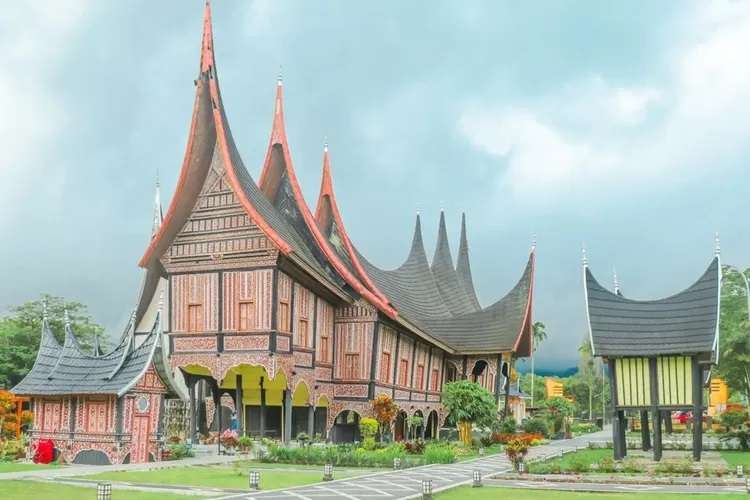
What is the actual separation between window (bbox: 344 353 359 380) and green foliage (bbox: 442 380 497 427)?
3269 mm

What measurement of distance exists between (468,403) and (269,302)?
8.07 m

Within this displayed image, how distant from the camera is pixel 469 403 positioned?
86.8ft

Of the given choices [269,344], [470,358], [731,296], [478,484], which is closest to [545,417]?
[470,358]

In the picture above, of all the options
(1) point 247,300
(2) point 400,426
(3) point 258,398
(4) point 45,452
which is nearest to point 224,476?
(4) point 45,452

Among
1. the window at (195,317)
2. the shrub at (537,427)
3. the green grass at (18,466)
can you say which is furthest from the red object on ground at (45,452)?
the shrub at (537,427)

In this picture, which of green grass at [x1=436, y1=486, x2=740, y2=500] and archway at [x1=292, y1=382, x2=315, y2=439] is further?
archway at [x1=292, y1=382, x2=315, y2=439]

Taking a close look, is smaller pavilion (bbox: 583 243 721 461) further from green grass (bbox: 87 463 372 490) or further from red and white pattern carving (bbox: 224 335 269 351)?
red and white pattern carving (bbox: 224 335 269 351)

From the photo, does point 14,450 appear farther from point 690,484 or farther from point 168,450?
point 690,484

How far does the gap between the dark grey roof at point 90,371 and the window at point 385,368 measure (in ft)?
30.9

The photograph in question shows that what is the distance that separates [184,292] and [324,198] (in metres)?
7.48

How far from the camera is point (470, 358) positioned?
34.1 meters

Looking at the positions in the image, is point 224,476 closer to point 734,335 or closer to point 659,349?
point 659,349

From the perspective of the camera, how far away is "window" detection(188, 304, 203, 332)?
23.3m

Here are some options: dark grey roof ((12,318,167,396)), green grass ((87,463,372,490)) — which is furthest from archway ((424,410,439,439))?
dark grey roof ((12,318,167,396))
